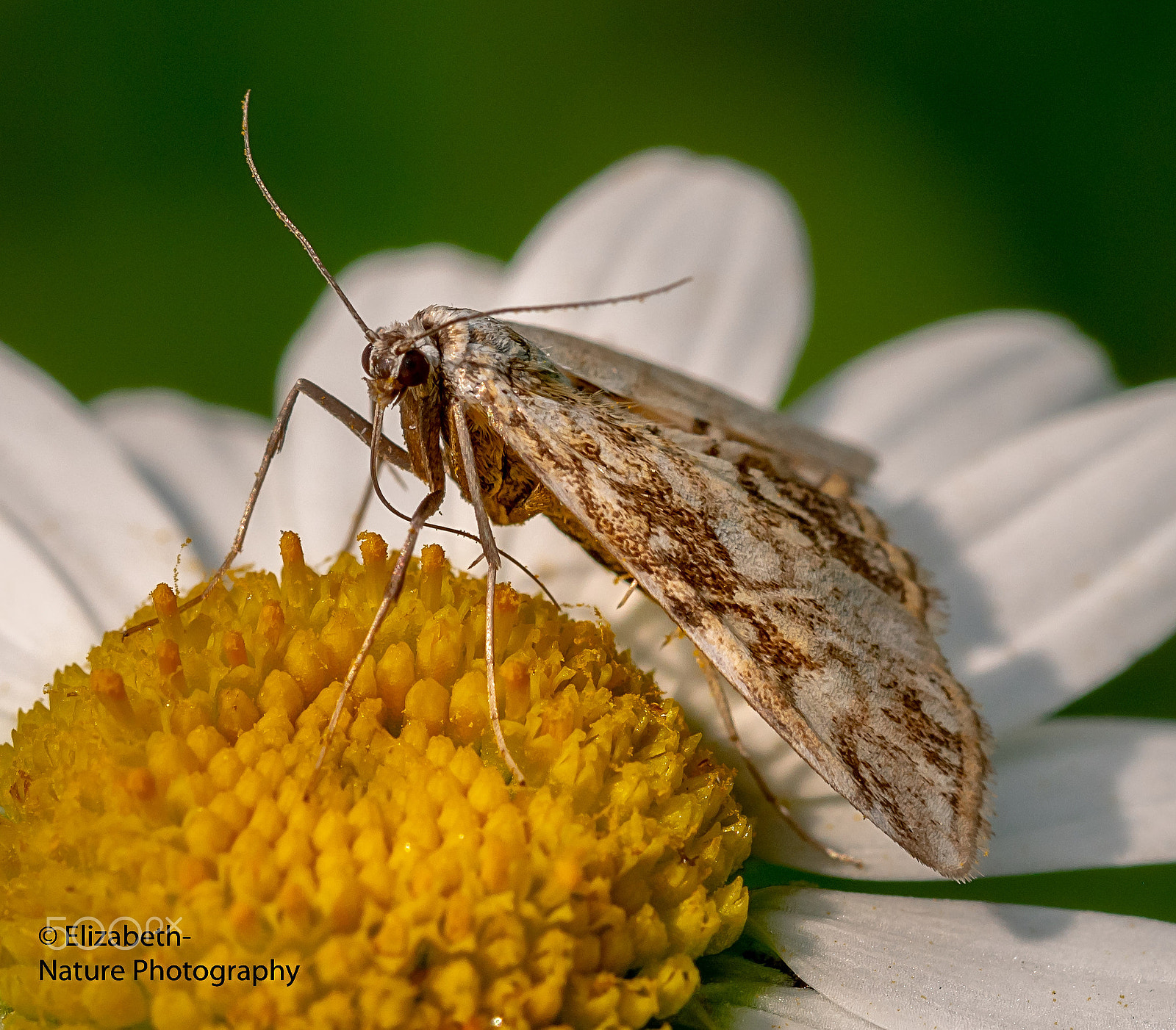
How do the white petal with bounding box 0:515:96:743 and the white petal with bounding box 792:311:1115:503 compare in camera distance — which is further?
the white petal with bounding box 792:311:1115:503

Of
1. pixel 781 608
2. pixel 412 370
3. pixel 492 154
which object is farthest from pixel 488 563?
pixel 492 154

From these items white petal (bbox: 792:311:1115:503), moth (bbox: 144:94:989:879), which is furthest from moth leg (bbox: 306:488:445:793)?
white petal (bbox: 792:311:1115:503)

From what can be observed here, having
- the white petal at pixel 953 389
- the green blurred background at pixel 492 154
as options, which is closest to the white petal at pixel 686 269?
the white petal at pixel 953 389

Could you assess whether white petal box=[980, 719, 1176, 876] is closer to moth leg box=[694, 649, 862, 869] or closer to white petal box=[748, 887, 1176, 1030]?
white petal box=[748, 887, 1176, 1030]

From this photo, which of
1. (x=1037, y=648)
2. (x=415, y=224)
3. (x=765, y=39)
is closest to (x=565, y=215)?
(x=415, y=224)

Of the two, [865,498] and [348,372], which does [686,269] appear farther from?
[348,372]
